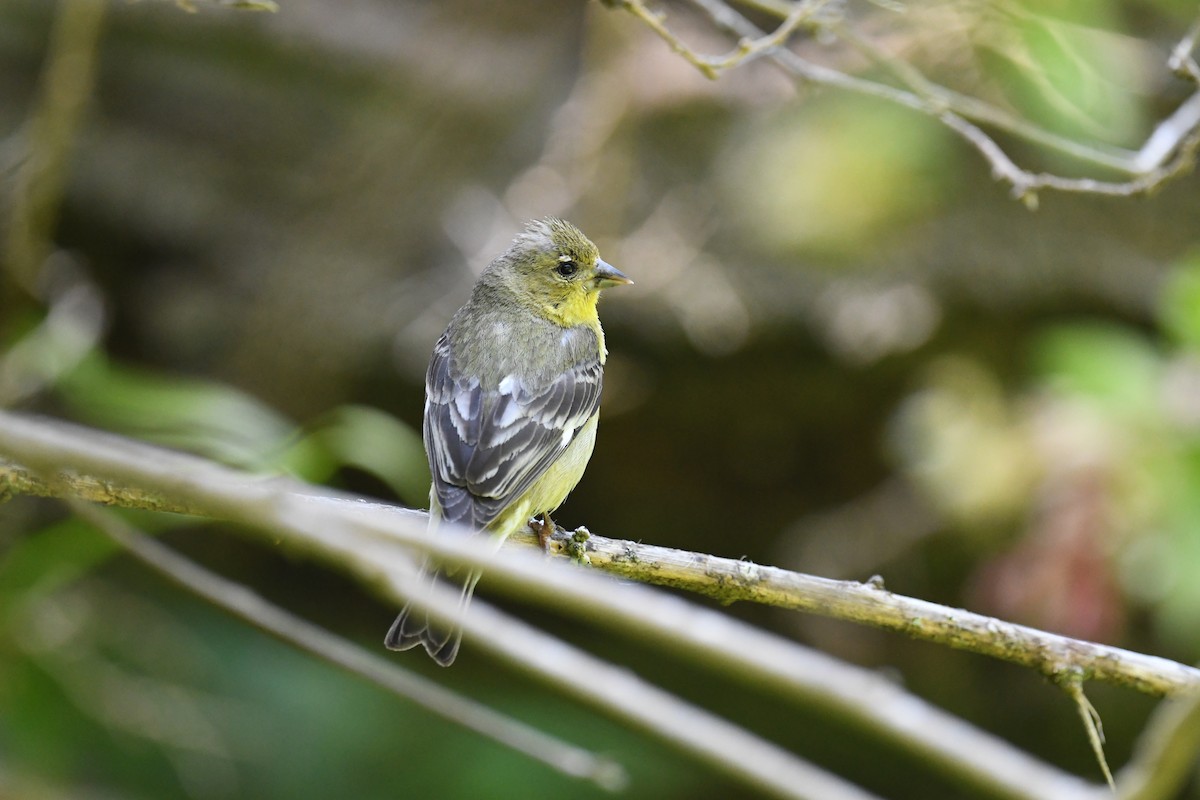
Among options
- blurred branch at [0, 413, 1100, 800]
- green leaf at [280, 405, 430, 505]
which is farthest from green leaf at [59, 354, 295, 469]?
blurred branch at [0, 413, 1100, 800]

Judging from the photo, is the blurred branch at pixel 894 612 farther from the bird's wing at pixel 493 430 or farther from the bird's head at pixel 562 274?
the bird's head at pixel 562 274

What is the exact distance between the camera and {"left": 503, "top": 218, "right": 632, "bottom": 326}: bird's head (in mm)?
5004

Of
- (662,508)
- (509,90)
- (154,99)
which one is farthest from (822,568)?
(154,99)

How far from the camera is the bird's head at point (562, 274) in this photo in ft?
16.4

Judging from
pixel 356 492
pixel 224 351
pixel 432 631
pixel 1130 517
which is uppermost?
pixel 1130 517

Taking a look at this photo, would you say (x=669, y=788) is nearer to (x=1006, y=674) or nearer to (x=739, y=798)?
(x=739, y=798)

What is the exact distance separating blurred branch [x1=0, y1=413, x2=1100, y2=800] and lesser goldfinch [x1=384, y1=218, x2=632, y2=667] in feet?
7.79

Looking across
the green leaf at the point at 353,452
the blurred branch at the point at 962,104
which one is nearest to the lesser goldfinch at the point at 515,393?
the green leaf at the point at 353,452

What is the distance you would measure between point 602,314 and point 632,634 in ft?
17.1

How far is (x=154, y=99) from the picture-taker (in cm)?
732

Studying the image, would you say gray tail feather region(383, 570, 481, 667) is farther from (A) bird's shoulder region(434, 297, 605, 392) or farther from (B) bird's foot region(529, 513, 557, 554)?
(A) bird's shoulder region(434, 297, 605, 392)

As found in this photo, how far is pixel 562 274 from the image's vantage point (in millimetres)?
5043

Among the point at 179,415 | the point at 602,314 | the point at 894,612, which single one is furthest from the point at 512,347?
the point at 894,612

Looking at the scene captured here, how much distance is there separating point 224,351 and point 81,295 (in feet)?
2.83
